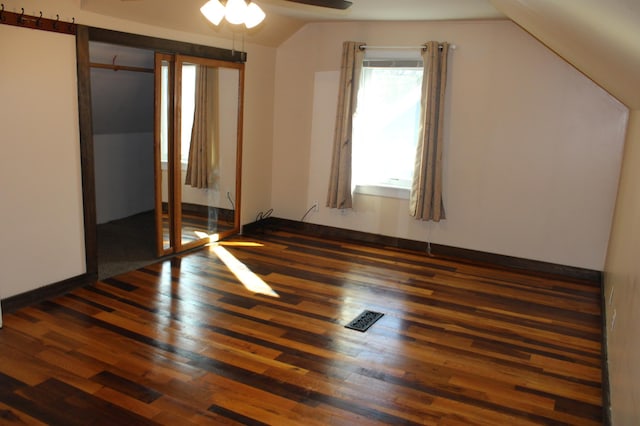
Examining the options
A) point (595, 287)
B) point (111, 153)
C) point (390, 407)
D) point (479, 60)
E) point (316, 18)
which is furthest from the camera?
point (111, 153)

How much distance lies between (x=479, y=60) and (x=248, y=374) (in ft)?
12.6

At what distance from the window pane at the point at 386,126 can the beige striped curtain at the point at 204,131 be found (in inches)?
59.4

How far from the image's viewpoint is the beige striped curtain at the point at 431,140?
5.37 meters

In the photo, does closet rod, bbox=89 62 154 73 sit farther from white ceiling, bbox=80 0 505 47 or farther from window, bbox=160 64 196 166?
white ceiling, bbox=80 0 505 47

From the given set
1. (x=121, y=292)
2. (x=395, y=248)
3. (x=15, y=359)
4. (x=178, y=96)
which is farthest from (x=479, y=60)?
(x=15, y=359)

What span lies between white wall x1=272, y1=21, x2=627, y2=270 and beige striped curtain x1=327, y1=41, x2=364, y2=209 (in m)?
0.21

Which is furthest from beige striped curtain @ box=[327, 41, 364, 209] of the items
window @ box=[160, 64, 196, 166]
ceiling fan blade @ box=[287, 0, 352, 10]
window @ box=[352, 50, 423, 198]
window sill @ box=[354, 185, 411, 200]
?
ceiling fan blade @ box=[287, 0, 352, 10]

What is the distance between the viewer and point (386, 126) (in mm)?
5816

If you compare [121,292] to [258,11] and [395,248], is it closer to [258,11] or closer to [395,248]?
[258,11]

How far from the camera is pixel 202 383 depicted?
9.84ft

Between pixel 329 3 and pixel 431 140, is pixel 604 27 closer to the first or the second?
pixel 329 3

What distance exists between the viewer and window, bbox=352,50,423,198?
5648mm

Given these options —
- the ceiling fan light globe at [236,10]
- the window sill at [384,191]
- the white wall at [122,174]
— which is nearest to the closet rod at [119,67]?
the white wall at [122,174]

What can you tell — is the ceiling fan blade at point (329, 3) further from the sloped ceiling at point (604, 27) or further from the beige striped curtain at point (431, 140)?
the beige striped curtain at point (431, 140)
